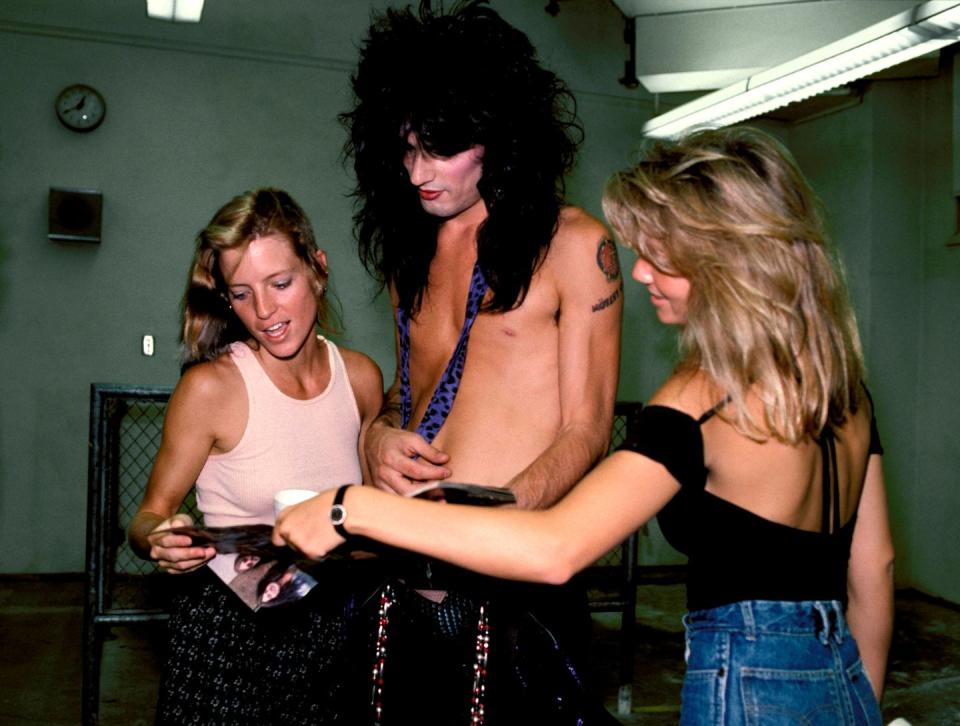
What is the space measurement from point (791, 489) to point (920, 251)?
571 cm

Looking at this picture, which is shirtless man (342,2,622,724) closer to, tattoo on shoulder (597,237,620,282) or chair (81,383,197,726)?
tattoo on shoulder (597,237,620,282)

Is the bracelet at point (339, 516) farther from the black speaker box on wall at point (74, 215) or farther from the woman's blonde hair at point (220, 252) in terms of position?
the black speaker box on wall at point (74, 215)

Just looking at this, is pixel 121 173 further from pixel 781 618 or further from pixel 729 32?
pixel 781 618

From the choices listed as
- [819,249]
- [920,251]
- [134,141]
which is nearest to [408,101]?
[819,249]

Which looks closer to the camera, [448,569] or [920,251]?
[448,569]

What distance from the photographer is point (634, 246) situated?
153 cm

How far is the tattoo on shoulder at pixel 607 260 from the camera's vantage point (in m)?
2.03

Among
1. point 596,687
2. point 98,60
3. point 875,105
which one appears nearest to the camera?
point 596,687

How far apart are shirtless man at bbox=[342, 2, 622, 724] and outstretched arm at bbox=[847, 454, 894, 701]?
0.53 meters

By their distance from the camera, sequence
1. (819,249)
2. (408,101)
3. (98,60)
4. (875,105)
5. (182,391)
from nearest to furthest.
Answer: (819,249) < (182,391) < (408,101) < (98,60) < (875,105)

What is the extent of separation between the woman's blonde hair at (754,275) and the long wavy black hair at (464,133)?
1.88ft

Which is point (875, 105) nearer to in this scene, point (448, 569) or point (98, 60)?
point (98, 60)

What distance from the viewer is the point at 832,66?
3986mm

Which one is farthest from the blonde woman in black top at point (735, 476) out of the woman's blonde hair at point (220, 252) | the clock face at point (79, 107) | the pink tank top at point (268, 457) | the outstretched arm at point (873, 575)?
the clock face at point (79, 107)
